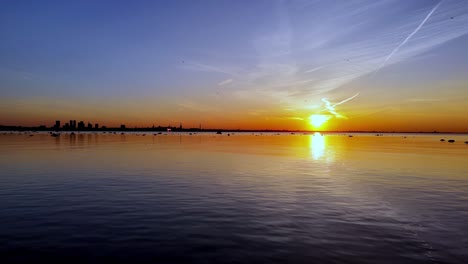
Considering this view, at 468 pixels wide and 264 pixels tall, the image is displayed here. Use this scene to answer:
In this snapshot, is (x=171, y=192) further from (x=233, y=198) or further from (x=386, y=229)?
(x=386, y=229)

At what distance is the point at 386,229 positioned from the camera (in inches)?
680

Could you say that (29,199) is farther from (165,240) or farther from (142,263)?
(142,263)

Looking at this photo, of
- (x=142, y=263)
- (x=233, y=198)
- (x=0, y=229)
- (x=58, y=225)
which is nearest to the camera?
(x=142, y=263)

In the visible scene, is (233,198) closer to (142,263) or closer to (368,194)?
(368,194)

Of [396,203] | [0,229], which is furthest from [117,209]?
[396,203]

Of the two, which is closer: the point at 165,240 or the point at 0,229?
the point at 165,240

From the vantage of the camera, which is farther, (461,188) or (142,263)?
(461,188)

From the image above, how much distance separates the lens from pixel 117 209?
20734 millimetres

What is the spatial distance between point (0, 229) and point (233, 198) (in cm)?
1464

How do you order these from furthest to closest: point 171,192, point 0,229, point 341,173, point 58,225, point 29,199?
1. point 341,173
2. point 171,192
3. point 29,199
4. point 58,225
5. point 0,229

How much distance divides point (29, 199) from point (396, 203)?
26569 mm

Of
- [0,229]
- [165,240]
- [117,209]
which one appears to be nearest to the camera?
[165,240]

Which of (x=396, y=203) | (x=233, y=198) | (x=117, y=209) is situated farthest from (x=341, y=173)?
(x=117, y=209)

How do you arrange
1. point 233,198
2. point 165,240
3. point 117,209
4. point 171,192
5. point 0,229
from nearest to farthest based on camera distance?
point 165,240 < point 0,229 < point 117,209 < point 233,198 < point 171,192
